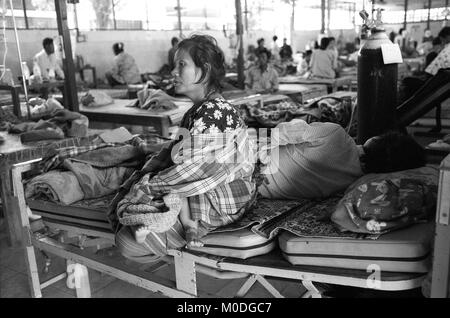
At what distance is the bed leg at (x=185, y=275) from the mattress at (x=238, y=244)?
96mm

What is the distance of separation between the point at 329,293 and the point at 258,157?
693 millimetres

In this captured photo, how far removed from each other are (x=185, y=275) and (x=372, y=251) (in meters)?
0.75

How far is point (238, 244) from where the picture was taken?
1.67 meters

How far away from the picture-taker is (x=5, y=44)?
3.96m

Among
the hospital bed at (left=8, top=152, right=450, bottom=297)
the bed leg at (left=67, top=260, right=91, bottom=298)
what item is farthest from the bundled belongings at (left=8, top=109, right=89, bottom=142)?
the hospital bed at (left=8, top=152, right=450, bottom=297)

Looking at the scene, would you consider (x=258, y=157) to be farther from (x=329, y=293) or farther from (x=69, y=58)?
(x=69, y=58)

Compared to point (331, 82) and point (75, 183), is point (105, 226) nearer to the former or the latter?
point (75, 183)

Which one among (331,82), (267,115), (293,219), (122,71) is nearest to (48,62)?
(122,71)

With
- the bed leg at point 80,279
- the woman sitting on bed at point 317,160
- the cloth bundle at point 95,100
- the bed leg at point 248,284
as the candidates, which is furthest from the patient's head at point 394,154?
the cloth bundle at point 95,100

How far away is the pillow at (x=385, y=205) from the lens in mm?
1479

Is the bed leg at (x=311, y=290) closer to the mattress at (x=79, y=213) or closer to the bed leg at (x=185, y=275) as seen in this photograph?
the bed leg at (x=185, y=275)

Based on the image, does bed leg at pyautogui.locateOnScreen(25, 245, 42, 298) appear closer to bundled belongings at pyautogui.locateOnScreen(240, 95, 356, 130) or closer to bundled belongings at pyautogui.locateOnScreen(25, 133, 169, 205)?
bundled belongings at pyautogui.locateOnScreen(25, 133, 169, 205)

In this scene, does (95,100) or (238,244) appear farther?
(95,100)

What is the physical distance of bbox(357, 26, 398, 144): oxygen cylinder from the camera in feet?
8.85
